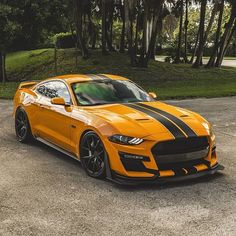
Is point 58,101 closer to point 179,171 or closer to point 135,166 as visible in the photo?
point 135,166

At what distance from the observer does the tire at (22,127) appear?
9.31 metres

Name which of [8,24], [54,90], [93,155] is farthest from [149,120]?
[8,24]

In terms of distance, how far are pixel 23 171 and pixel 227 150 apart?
4.01 metres

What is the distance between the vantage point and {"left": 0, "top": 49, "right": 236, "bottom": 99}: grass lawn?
2378cm

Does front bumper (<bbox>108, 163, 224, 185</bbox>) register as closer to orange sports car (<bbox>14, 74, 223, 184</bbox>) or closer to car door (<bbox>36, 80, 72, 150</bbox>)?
orange sports car (<bbox>14, 74, 223, 184</bbox>)

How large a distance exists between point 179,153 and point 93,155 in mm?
1312

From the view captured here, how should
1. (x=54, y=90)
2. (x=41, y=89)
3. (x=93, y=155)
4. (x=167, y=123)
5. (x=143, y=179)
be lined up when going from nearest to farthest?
(x=143, y=179) < (x=167, y=123) < (x=93, y=155) < (x=54, y=90) < (x=41, y=89)

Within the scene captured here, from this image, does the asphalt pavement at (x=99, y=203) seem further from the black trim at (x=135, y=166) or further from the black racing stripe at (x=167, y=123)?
the black racing stripe at (x=167, y=123)


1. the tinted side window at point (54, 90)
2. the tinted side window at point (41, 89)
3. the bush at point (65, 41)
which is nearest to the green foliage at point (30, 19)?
the tinted side window at point (41, 89)

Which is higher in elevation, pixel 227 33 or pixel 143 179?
pixel 227 33

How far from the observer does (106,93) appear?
26.3 ft

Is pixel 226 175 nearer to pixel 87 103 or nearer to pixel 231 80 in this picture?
pixel 87 103

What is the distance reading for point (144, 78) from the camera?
2580 centimetres

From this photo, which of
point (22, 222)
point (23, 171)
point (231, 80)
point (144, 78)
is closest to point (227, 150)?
point (23, 171)
